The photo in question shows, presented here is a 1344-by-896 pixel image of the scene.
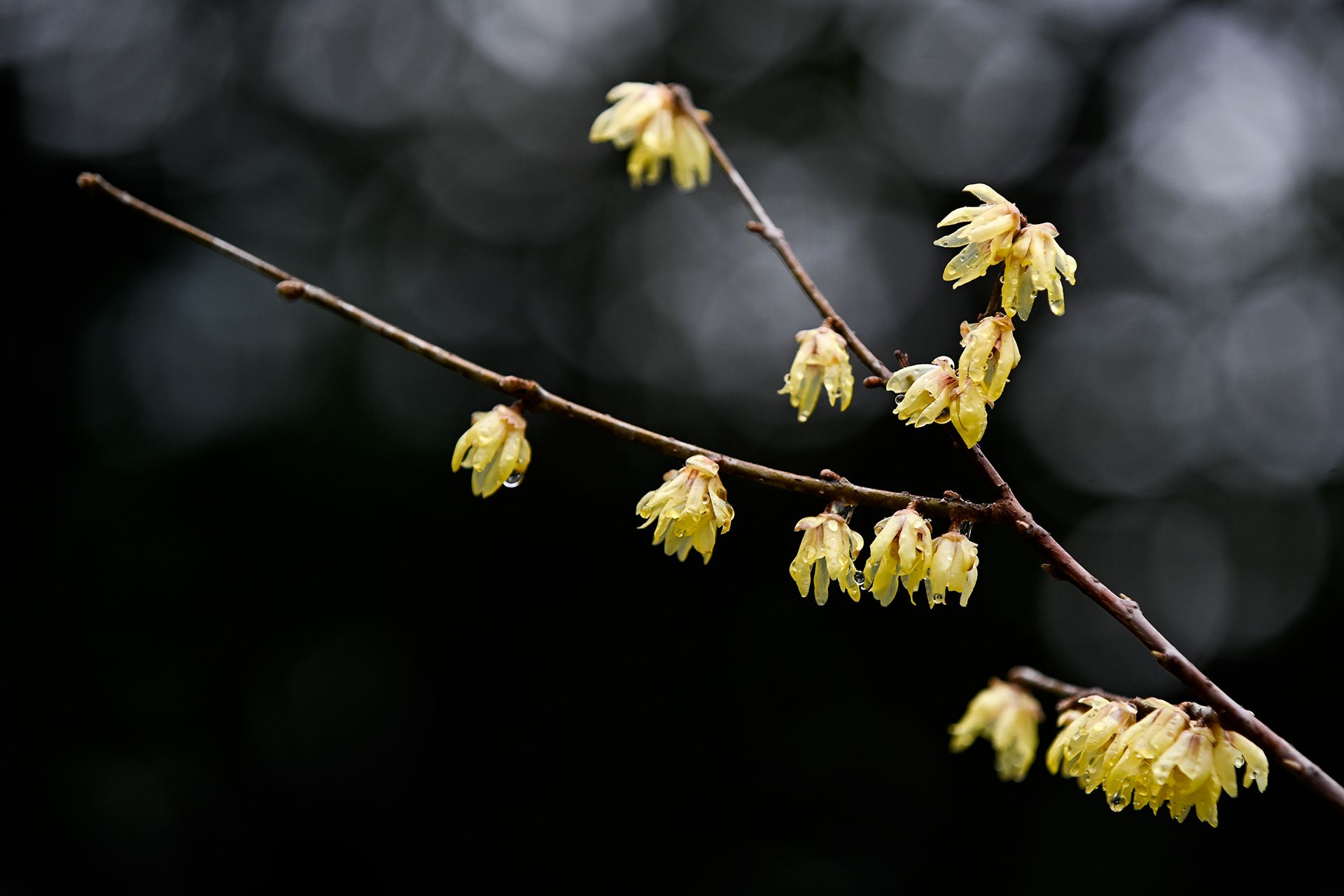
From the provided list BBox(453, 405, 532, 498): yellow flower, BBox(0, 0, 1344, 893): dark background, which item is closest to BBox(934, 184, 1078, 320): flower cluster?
BBox(453, 405, 532, 498): yellow flower

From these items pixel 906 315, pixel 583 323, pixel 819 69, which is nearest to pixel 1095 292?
pixel 906 315

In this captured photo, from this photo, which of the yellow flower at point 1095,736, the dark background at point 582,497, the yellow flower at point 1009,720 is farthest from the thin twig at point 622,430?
the dark background at point 582,497

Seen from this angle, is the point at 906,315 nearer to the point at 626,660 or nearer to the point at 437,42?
the point at 626,660

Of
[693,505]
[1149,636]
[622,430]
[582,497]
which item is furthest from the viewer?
[582,497]

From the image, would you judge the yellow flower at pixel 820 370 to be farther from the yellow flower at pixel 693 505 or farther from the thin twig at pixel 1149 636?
the yellow flower at pixel 693 505

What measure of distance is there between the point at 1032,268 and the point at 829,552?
0.56m

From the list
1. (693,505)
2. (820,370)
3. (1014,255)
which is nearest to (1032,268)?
(1014,255)

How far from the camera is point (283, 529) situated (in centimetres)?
859

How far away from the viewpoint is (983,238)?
154cm

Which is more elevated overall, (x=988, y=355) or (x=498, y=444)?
(x=988, y=355)

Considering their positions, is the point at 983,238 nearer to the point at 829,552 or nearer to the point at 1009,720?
the point at 829,552

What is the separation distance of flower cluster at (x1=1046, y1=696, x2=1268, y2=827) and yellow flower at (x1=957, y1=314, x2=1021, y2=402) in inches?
21.3

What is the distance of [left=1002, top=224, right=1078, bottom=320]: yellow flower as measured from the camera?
1.51 meters

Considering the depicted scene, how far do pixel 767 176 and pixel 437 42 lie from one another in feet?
13.2
